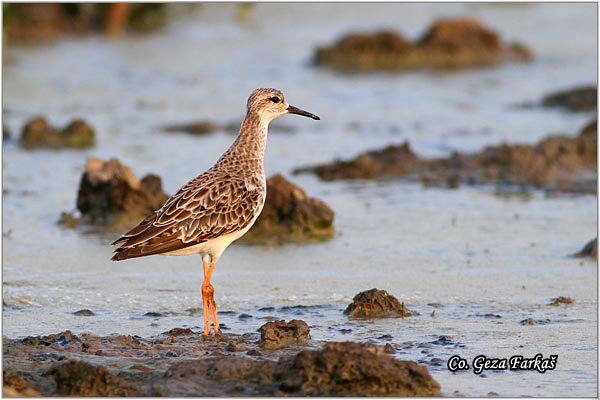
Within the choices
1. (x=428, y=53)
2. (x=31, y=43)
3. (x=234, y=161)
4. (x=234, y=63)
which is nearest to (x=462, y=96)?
(x=428, y=53)

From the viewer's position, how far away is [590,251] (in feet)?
32.0

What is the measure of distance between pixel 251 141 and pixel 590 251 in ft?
10.2

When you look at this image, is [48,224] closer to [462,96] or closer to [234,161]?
A: [234,161]

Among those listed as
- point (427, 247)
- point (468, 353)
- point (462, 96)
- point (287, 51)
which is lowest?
point (468, 353)

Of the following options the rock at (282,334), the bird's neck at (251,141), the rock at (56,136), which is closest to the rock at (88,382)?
the rock at (282,334)

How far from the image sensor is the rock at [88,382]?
6.21m

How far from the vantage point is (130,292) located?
8.78 m

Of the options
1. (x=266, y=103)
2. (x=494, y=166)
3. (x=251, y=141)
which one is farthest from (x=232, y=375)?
(x=494, y=166)

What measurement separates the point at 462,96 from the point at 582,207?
6940 millimetres

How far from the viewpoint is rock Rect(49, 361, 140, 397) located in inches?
244

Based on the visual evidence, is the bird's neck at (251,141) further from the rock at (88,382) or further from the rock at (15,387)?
the rock at (15,387)

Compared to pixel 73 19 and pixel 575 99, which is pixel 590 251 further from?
pixel 73 19

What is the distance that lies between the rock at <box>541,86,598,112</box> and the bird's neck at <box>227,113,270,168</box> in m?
9.22

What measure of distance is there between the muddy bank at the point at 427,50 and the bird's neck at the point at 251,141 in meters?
11.7
